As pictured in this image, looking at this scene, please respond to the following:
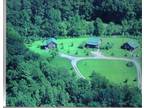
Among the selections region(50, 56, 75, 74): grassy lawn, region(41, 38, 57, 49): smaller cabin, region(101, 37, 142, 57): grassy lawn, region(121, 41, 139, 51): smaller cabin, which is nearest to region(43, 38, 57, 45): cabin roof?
region(41, 38, 57, 49): smaller cabin

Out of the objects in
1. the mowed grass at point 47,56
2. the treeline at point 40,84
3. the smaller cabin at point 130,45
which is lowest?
the treeline at point 40,84

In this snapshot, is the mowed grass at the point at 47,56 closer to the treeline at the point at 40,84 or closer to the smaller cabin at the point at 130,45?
the treeline at the point at 40,84

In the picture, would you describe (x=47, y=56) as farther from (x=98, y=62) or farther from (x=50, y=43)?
(x=98, y=62)

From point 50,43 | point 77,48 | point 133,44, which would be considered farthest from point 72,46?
point 133,44

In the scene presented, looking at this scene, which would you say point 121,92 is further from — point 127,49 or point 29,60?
point 29,60

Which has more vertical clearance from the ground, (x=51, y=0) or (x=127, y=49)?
(x=51, y=0)

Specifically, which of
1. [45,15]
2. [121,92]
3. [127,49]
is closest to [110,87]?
[121,92]

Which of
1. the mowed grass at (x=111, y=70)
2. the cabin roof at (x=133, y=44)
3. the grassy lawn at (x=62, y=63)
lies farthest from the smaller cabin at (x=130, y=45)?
the grassy lawn at (x=62, y=63)
